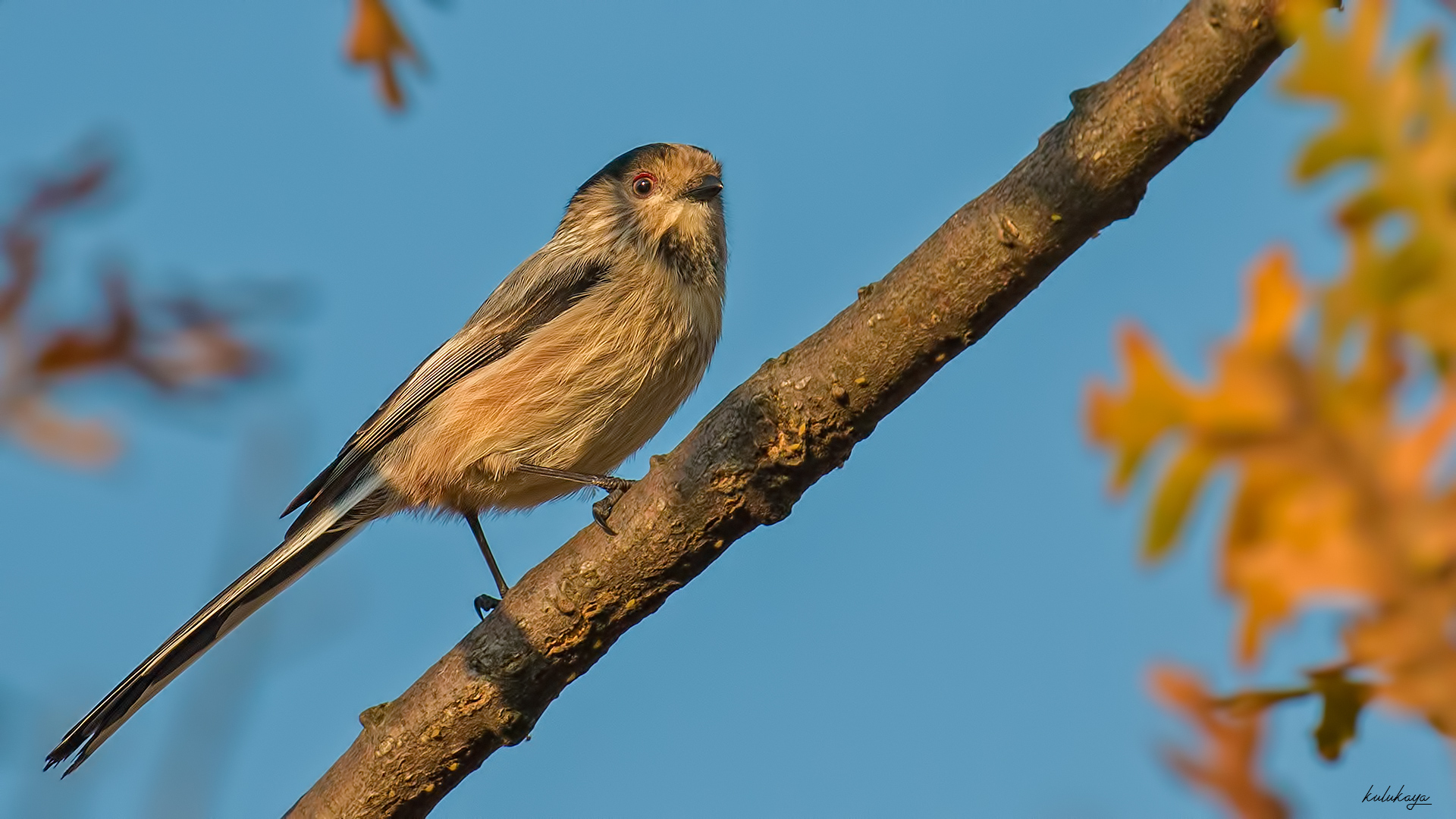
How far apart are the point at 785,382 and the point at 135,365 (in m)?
1.85

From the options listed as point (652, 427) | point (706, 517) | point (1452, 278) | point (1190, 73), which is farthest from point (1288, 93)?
point (652, 427)

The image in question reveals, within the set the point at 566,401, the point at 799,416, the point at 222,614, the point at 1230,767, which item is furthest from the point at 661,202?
the point at 1230,767

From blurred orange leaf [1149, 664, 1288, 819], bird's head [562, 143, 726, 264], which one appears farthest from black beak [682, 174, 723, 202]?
blurred orange leaf [1149, 664, 1288, 819]

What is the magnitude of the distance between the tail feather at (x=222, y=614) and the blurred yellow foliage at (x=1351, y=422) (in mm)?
3914

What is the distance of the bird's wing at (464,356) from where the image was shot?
19.0 feet

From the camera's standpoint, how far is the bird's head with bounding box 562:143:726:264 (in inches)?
237

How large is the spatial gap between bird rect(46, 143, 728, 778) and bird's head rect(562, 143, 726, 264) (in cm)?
2

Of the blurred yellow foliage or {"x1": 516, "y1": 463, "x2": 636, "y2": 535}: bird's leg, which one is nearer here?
the blurred yellow foliage

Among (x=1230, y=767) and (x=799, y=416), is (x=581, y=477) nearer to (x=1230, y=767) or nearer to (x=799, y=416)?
(x=799, y=416)

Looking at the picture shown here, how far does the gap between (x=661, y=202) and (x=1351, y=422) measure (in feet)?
18.2

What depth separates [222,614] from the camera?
500cm

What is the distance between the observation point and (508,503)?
574cm

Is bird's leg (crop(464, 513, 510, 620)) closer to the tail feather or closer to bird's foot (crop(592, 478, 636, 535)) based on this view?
the tail feather

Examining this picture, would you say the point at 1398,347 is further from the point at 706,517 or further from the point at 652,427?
the point at 652,427
